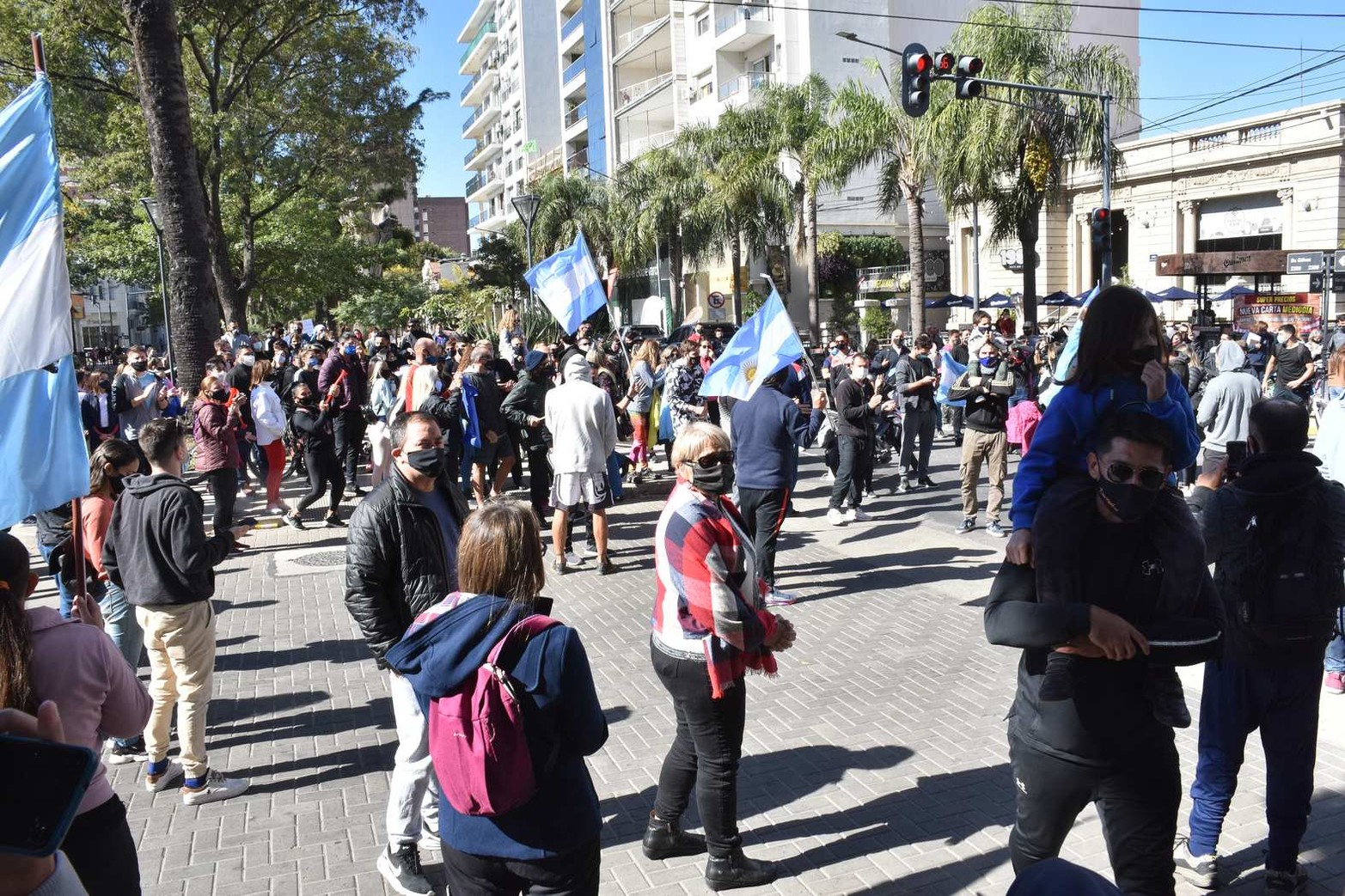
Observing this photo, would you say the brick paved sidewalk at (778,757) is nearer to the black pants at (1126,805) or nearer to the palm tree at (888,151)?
the black pants at (1126,805)

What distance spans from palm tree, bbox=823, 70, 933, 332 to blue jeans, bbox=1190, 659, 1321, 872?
20.7 meters

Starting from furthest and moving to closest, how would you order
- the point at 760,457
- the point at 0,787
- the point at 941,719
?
the point at 760,457, the point at 941,719, the point at 0,787

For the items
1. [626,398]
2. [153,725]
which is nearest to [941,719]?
[153,725]

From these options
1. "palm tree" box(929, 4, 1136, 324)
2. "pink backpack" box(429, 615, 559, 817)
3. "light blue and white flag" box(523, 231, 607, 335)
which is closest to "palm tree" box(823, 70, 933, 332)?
"palm tree" box(929, 4, 1136, 324)

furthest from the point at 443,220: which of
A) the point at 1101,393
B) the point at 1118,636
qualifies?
the point at 1118,636

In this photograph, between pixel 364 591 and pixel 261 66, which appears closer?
pixel 364 591

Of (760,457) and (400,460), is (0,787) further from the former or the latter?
(760,457)

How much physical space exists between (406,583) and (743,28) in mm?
44586

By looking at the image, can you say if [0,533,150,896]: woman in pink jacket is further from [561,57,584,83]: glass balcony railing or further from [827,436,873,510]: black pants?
[561,57,584,83]: glass balcony railing

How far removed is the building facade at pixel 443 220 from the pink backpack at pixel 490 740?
13473 centimetres

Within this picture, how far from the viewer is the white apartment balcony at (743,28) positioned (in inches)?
1769

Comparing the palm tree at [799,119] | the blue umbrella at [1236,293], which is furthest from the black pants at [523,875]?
the blue umbrella at [1236,293]

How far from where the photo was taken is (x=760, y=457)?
325 inches

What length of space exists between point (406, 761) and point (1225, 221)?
38649 millimetres
